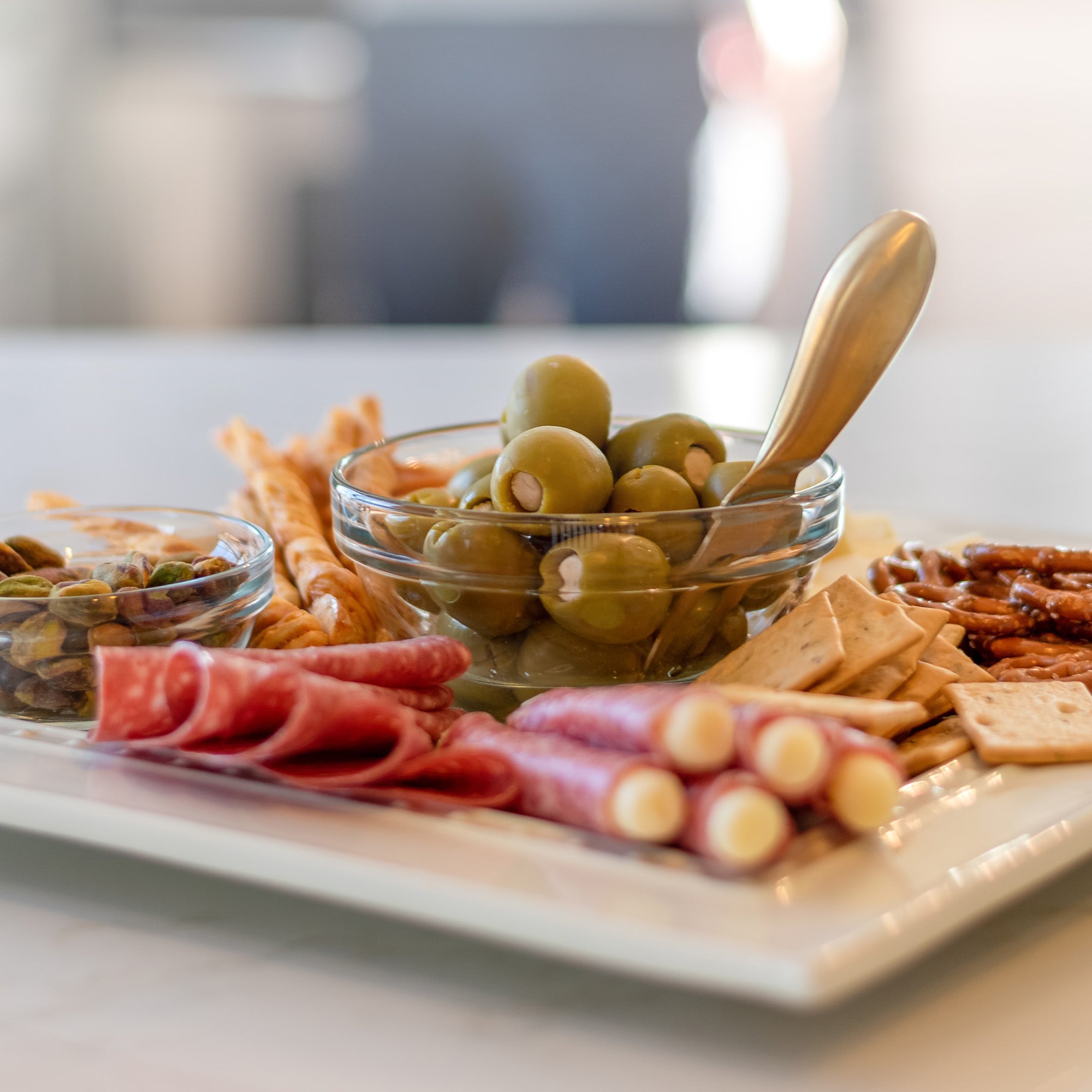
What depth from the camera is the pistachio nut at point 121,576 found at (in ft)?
2.77

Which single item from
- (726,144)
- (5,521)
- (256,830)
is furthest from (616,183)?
(256,830)

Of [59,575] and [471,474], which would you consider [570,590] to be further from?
[59,575]

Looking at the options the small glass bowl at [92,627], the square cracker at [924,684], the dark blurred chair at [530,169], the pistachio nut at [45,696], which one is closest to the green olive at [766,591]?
the square cracker at [924,684]

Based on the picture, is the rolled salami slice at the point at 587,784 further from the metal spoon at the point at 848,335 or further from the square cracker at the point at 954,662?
the square cracker at the point at 954,662

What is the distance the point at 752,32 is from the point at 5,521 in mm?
4508

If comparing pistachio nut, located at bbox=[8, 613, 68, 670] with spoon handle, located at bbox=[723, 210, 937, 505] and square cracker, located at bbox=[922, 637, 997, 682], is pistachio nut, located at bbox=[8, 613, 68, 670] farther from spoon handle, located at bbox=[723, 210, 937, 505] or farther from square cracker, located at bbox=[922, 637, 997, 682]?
square cracker, located at bbox=[922, 637, 997, 682]

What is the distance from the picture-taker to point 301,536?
1.09 metres

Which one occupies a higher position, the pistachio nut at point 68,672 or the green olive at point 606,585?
the green olive at point 606,585

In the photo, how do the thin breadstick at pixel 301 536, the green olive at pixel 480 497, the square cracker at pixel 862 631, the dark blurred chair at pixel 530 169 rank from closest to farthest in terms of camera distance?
the square cracker at pixel 862 631, the green olive at pixel 480 497, the thin breadstick at pixel 301 536, the dark blurred chair at pixel 530 169

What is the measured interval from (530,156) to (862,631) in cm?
464

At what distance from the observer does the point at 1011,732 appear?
2.39 feet

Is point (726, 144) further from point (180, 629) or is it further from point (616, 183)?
point (180, 629)

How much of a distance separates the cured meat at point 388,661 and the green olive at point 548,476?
101 millimetres

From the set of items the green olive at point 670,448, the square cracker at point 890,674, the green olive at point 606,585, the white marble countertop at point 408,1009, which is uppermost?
the green olive at point 670,448
